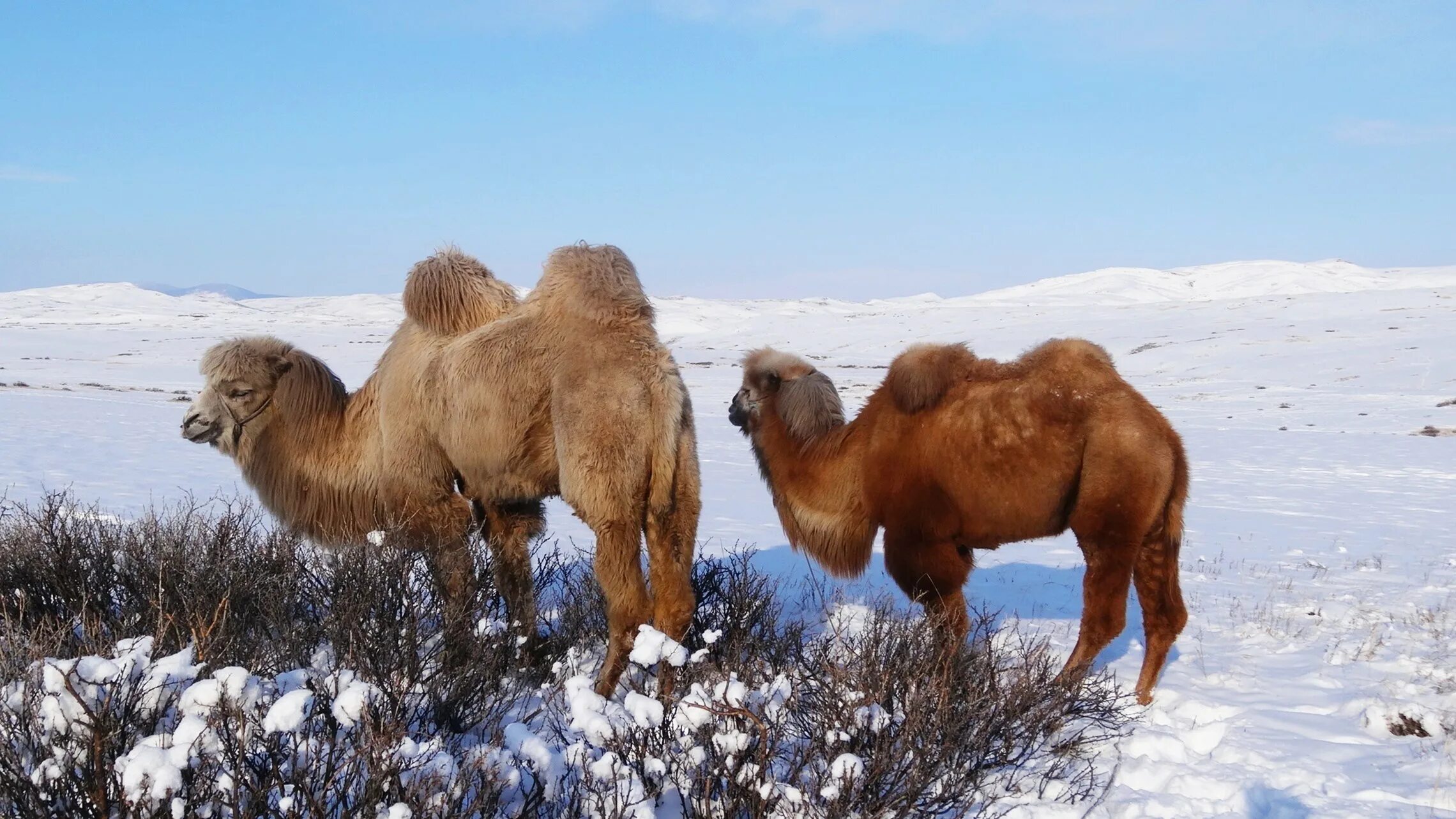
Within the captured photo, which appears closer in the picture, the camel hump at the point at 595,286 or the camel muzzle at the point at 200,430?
the camel hump at the point at 595,286

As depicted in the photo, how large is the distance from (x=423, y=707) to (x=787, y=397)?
342 cm

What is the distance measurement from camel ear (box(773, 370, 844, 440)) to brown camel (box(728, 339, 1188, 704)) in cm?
11

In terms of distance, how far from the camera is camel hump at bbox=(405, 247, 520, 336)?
222 inches

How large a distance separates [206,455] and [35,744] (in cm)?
1556

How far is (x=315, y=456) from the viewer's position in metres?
5.78

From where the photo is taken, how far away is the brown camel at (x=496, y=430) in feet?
15.7

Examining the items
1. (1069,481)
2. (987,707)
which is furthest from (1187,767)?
(1069,481)

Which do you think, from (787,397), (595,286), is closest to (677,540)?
(595,286)

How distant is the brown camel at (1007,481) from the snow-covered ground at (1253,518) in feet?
2.13

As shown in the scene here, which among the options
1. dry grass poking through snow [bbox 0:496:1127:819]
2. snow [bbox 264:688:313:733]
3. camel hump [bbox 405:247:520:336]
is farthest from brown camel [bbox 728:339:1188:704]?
snow [bbox 264:688:313:733]

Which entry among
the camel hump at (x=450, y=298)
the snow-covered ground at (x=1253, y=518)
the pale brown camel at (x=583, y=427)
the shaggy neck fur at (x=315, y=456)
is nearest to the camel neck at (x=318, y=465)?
the shaggy neck fur at (x=315, y=456)

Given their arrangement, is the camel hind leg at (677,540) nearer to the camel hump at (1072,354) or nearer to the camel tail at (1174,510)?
the camel hump at (1072,354)

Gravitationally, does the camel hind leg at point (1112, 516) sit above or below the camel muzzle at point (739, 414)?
below

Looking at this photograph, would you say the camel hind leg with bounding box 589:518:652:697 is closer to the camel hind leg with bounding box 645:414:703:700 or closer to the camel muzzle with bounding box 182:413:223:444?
the camel hind leg with bounding box 645:414:703:700
